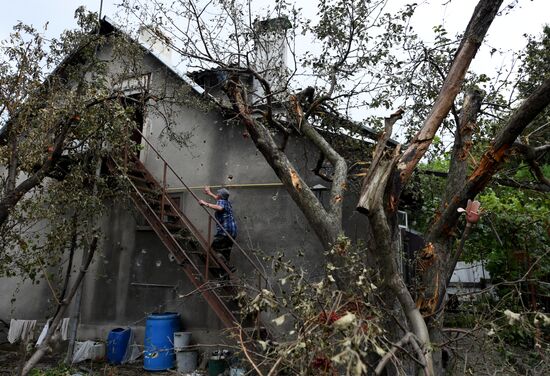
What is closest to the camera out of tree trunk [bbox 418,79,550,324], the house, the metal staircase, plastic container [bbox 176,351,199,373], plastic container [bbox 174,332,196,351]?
tree trunk [bbox 418,79,550,324]

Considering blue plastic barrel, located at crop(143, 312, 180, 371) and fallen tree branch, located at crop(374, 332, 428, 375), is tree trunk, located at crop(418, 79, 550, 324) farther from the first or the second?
blue plastic barrel, located at crop(143, 312, 180, 371)

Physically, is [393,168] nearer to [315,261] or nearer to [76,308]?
[315,261]

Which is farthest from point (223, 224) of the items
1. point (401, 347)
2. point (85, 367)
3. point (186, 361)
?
point (401, 347)

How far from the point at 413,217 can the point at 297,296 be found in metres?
8.58

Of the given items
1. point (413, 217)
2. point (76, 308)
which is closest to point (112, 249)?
point (76, 308)

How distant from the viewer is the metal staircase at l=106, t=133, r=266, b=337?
7973mm

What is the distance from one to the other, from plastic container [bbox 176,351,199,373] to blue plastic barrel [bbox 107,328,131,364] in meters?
1.50

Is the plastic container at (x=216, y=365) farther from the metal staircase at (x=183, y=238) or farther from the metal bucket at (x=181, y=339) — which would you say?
the metal bucket at (x=181, y=339)

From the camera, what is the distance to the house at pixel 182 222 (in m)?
8.65

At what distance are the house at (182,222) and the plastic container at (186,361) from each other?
465 mm

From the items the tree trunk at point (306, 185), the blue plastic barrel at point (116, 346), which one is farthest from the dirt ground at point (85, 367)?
the tree trunk at point (306, 185)

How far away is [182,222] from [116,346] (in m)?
2.88

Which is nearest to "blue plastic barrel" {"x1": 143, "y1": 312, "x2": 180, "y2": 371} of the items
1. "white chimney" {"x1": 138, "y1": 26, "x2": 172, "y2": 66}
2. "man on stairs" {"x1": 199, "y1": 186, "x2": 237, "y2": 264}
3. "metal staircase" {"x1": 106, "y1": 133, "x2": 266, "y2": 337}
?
"metal staircase" {"x1": 106, "y1": 133, "x2": 266, "y2": 337}

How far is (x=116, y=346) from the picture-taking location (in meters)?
9.14
